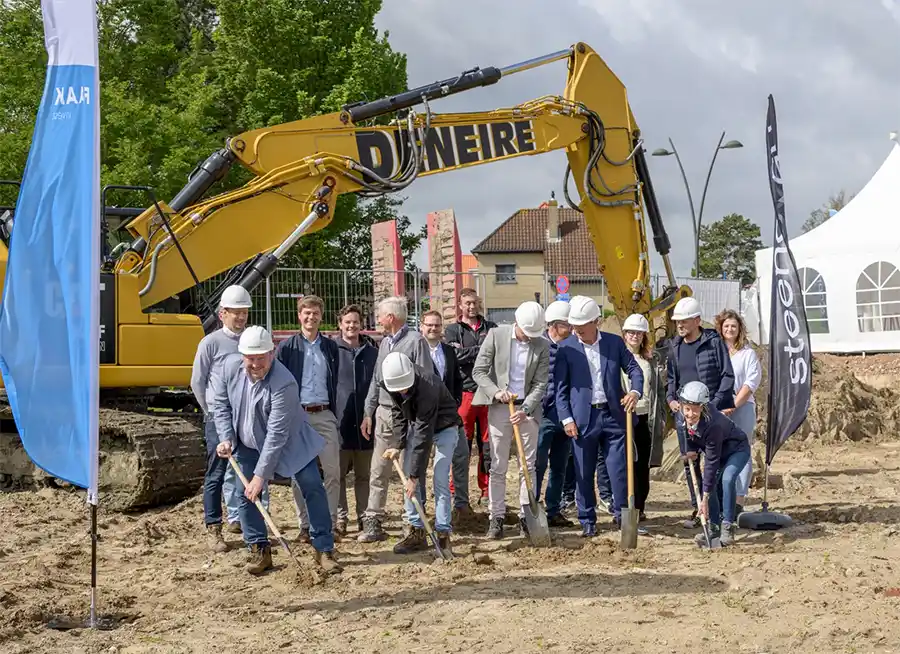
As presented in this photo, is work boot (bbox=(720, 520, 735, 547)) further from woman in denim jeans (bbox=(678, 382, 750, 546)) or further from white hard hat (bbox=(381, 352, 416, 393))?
white hard hat (bbox=(381, 352, 416, 393))

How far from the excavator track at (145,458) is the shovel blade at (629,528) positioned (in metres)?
4.20

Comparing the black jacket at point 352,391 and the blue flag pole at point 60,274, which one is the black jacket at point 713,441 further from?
the blue flag pole at point 60,274

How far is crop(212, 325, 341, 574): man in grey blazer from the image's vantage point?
284 inches

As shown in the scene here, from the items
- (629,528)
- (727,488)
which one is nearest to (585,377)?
(629,528)

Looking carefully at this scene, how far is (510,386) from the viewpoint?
354 inches

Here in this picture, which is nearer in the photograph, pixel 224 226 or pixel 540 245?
pixel 224 226

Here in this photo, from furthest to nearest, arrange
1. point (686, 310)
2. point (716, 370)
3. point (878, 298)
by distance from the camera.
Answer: point (878, 298), point (686, 310), point (716, 370)

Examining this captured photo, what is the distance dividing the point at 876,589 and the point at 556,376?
296cm

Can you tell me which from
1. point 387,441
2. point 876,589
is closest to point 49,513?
point 387,441

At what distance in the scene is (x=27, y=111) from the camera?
25641mm

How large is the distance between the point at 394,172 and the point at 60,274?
19.3 feet

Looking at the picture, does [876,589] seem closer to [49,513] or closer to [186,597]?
[186,597]

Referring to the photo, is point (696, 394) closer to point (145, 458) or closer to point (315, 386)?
point (315, 386)

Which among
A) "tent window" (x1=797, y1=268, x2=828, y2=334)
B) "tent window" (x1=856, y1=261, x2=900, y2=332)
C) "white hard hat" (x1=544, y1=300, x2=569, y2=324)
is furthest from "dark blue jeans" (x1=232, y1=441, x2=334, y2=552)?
"tent window" (x1=797, y1=268, x2=828, y2=334)
